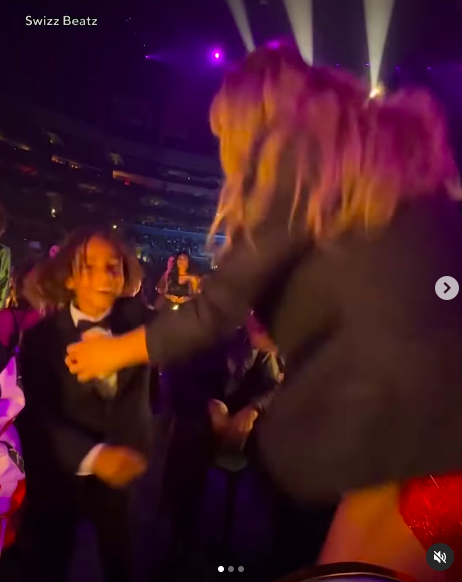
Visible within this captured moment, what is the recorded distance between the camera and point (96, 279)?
1.20 meters

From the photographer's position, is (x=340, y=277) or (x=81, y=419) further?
(x=81, y=419)

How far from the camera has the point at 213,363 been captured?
1.16 m

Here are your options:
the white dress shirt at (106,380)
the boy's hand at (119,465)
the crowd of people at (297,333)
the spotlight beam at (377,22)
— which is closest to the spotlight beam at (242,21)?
the crowd of people at (297,333)

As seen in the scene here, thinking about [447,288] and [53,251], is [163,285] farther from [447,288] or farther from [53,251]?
[447,288]

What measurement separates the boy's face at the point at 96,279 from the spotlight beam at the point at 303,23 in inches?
20.4

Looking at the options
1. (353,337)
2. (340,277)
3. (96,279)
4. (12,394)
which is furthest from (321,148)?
(12,394)

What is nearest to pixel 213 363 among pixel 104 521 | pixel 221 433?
pixel 221 433

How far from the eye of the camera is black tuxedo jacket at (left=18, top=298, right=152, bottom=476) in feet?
3.92

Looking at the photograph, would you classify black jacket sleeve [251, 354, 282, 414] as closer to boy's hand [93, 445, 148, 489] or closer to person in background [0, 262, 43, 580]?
boy's hand [93, 445, 148, 489]

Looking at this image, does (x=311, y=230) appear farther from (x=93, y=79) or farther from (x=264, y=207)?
(x=93, y=79)

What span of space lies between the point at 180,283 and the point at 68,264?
0.22 metres

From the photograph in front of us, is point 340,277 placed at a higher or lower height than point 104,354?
higher

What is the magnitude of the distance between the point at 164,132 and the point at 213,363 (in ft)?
1.51

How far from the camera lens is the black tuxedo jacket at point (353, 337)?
109 centimetres
